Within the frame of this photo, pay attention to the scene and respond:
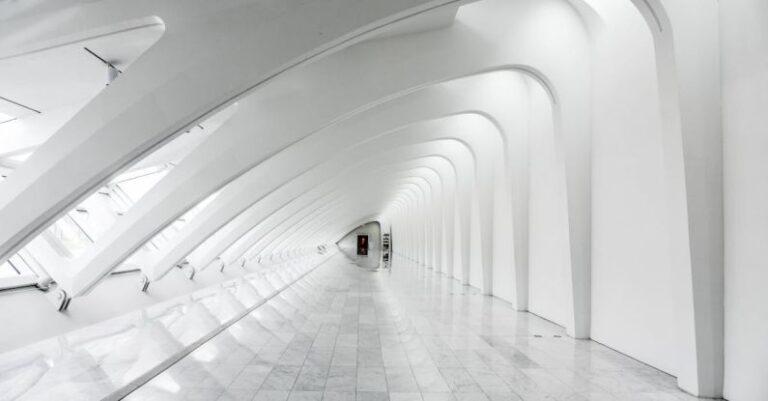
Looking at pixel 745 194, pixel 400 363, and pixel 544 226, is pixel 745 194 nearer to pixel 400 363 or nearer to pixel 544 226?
pixel 400 363

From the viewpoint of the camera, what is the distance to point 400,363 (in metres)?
7.43

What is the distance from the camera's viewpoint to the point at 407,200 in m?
45.1

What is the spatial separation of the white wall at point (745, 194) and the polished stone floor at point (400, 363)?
0.75 meters

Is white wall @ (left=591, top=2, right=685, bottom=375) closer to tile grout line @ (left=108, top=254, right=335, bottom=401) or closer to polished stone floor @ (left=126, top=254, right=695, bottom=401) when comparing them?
polished stone floor @ (left=126, top=254, right=695, bottom=401)

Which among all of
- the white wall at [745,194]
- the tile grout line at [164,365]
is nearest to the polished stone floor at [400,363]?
the tile grout line at [164,365]

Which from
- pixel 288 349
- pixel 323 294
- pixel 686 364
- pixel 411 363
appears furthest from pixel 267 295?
pixel 686 364

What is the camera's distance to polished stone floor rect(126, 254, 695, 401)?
6.03 meters

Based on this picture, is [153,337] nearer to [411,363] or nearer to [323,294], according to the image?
[411,363]

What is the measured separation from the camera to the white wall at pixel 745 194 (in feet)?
18.2

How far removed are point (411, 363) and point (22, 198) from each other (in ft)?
18.4

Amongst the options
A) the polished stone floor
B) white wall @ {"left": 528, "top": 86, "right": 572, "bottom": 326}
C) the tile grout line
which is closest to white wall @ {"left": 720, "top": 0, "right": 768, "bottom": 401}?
the polished stone floor

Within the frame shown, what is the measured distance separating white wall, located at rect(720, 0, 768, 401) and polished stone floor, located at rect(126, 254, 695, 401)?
29.7 inches

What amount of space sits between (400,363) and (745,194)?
4.74m

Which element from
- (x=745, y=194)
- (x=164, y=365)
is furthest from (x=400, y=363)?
(x=745, y=194)
